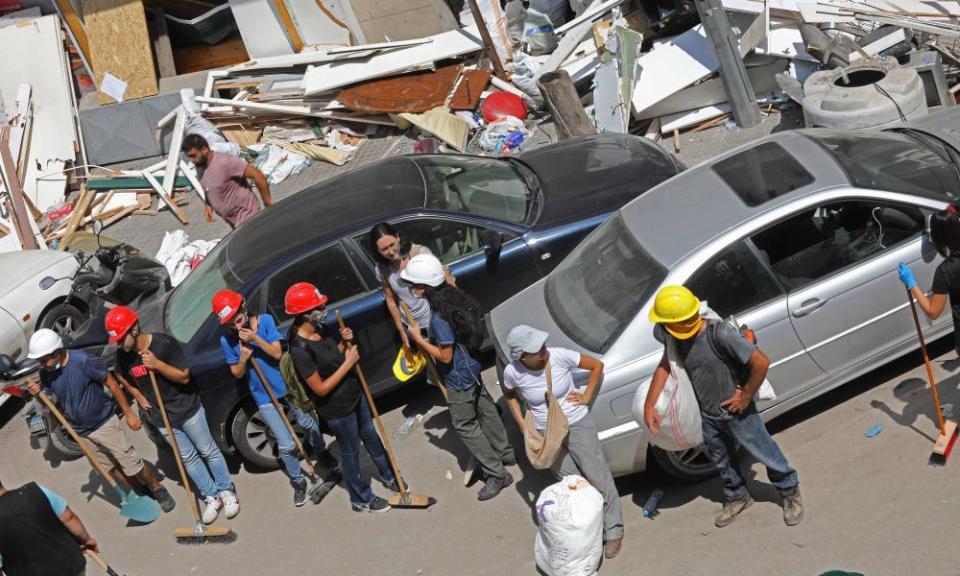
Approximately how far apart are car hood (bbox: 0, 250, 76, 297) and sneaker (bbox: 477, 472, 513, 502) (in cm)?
588

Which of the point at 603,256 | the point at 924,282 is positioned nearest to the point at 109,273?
the point at 603,256

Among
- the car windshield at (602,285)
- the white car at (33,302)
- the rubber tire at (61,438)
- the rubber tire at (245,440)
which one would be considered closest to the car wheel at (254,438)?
the rubber tire at (245,440)

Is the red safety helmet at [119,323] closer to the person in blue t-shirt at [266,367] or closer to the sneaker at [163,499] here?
the person in blue t-shirt at [266,367]

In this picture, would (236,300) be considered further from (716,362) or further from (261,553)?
(716,362)

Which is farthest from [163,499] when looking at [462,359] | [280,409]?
[462,359]

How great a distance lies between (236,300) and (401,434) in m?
1.85

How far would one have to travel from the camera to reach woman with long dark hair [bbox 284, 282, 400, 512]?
6.71 m

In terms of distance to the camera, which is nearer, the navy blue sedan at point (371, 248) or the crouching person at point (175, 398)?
the crouching person at point (175, 398)

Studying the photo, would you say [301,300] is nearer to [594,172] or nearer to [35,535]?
[35,535]

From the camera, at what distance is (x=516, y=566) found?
22.1ft

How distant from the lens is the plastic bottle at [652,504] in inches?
264

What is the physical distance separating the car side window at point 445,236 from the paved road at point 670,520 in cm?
112

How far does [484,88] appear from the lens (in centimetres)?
1302

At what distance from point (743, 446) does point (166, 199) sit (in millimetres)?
9590
